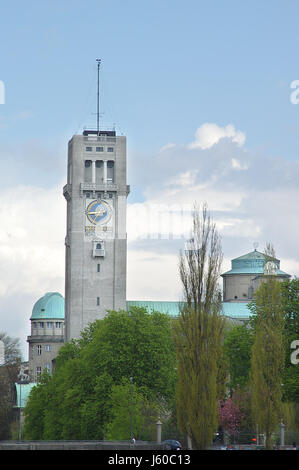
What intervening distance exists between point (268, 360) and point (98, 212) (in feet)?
246

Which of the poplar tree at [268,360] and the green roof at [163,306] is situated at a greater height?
the green roof at [163,306]

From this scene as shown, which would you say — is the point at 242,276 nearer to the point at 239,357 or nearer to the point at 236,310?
the point at 236,310

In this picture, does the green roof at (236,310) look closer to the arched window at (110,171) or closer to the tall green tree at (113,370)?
the arched window at (110,171)

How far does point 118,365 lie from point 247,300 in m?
87.8

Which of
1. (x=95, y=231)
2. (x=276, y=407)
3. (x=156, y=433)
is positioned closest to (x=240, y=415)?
(x=156, y=433)

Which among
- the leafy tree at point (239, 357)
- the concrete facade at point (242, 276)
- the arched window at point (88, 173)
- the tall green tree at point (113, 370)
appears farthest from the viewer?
the concrete facade at point (242, 276)

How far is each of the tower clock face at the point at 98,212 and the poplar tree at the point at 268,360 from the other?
68.7 meters

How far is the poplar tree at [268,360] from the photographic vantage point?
244 feet

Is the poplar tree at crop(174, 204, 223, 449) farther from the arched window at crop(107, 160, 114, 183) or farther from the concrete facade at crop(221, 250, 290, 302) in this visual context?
the concrete facade at crop(221, 250, 290, 302)

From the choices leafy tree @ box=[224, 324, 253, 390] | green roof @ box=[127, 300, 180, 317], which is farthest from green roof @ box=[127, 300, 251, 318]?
leafy tree @ box=[224, 324, 253, 390]

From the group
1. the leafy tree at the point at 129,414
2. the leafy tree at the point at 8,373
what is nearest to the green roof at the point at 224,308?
the leafy tree at the point at 8,373

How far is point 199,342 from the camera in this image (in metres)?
67.9

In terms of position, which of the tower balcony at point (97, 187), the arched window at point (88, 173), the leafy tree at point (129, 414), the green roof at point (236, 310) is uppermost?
the arched window at point (88, 173)
